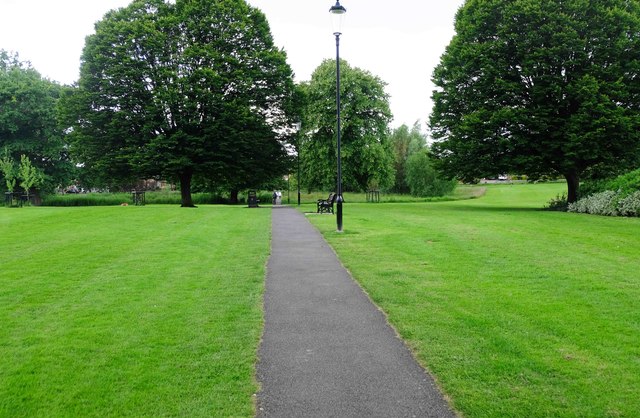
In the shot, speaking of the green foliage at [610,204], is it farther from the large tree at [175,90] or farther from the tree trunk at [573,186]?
the large tree at [175,90]

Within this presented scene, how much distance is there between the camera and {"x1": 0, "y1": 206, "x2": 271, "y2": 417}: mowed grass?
3.70 m

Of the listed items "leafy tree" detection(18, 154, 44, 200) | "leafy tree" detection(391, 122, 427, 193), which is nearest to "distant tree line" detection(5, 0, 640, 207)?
"leafy tree" detection(18, 154, 44, 200)

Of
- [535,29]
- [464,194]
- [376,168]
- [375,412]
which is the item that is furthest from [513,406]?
[464,194]

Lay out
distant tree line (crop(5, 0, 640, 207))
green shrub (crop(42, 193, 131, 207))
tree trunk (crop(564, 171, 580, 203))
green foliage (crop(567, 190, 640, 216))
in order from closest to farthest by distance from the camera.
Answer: green foliage (crop(567, 190, 640, 216)) < distant tree line (crop(5, 0, 640, 207)) < tree trunk (crop(564, 171, 580, 203)) < green shrub (crop(42, 193, 131, 207))

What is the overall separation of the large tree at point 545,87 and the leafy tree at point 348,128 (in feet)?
59.3

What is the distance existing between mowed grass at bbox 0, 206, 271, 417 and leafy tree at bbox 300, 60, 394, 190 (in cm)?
3590

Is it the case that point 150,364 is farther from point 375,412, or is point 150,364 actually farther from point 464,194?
point 464,194

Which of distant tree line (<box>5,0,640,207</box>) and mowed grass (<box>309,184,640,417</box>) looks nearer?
mowed grass (<box>309,184,640,417</box>)

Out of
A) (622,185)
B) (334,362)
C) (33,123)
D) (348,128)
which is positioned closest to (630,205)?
(622,185)

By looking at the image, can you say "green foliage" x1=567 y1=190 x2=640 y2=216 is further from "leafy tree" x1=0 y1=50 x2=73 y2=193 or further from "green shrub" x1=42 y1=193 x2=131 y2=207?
"leafy tree" x1=0 y1=50 x2=73 y2=193

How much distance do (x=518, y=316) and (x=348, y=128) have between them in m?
42.6

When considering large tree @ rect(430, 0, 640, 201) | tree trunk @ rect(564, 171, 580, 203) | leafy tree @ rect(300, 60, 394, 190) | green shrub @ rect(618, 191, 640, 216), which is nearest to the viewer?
green shrub @ rect(618, 191, 640, 216)

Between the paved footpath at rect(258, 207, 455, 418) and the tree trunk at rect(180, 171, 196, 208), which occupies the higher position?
the tree trunk at rect(180, 171, 196, 208)

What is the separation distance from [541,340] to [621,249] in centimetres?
800
